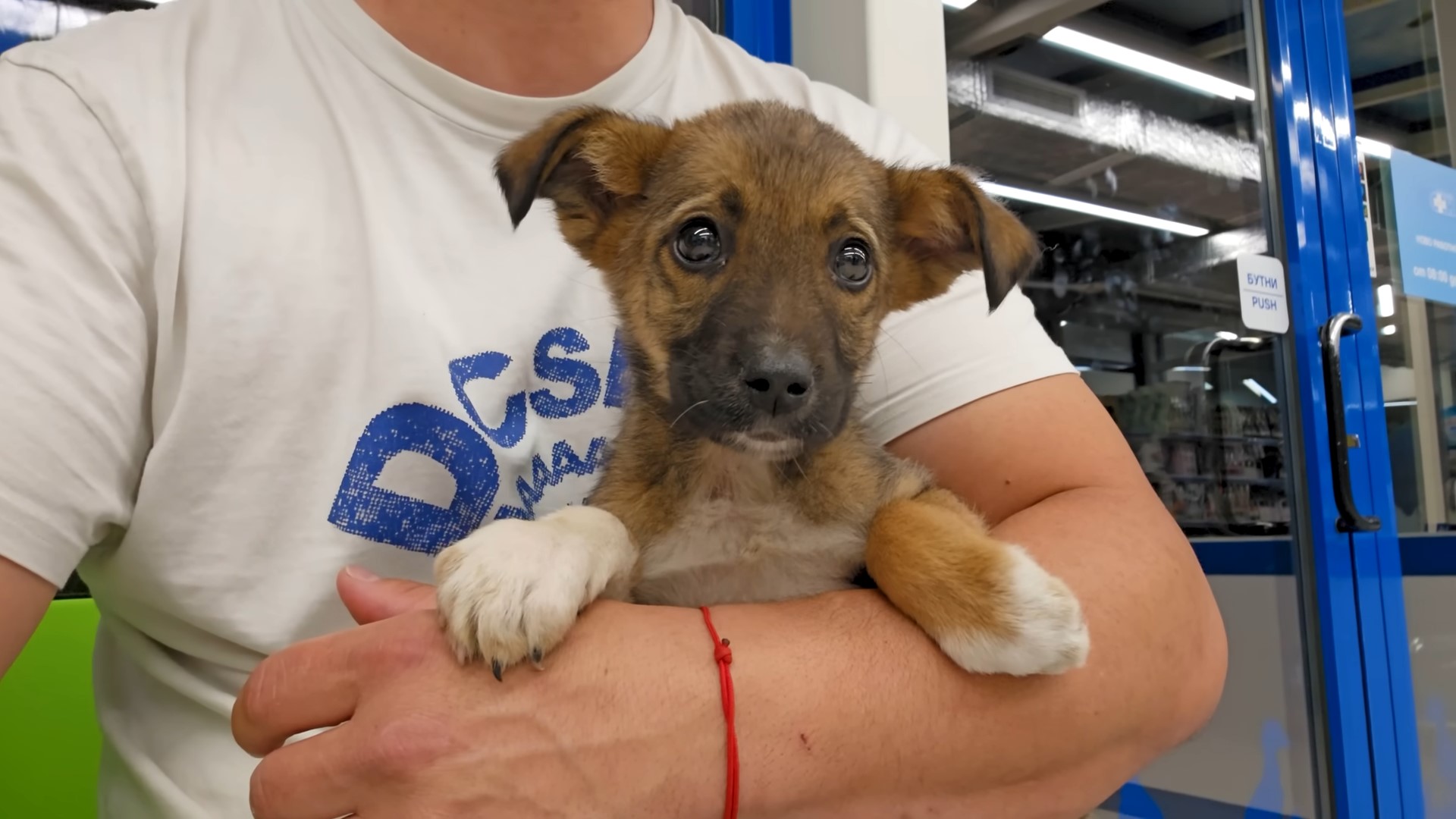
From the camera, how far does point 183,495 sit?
56.3 inches

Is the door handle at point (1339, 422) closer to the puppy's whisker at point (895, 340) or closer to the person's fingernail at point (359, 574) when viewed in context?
the puppy's whisker at point (895, 340)

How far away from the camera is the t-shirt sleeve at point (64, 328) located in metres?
1.21

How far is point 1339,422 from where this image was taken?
4.03 m

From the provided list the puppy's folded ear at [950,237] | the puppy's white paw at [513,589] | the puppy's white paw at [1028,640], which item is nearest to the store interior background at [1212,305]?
the puppy's folded ear at [950,237]

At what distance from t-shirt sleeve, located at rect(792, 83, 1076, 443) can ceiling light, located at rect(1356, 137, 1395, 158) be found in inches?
139

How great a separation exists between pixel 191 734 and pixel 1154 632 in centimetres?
147

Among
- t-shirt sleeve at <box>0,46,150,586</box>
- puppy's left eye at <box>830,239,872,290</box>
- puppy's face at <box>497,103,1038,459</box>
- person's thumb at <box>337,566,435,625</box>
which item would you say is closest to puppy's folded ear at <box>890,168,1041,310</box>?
puppy's face at <box>497,103,1038,459</box>

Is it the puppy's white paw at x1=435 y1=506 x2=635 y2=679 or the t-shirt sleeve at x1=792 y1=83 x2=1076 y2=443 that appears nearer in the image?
the puppy's white paw at x1=435 y1=506 x2=635 y2=679

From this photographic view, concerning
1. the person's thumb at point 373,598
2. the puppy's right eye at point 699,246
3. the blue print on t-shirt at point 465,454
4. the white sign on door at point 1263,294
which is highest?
the white sign on door at point 1263,294

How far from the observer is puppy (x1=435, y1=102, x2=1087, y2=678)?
129 cm

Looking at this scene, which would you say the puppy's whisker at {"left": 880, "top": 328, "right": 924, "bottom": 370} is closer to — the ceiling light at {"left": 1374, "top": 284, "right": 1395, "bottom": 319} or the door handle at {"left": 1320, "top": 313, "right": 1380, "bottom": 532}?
the door handle at {"left": 1320, "top": 313, "right": 1380, "bottom": 532}

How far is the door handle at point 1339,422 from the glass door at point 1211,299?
1.9 inches

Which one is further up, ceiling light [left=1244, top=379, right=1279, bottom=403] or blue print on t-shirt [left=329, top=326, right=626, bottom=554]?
ceiling light [left=1244, top=379, right=1279, bottom=403]

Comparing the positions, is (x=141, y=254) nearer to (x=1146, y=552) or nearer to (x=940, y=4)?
(x=1146, y=552)
